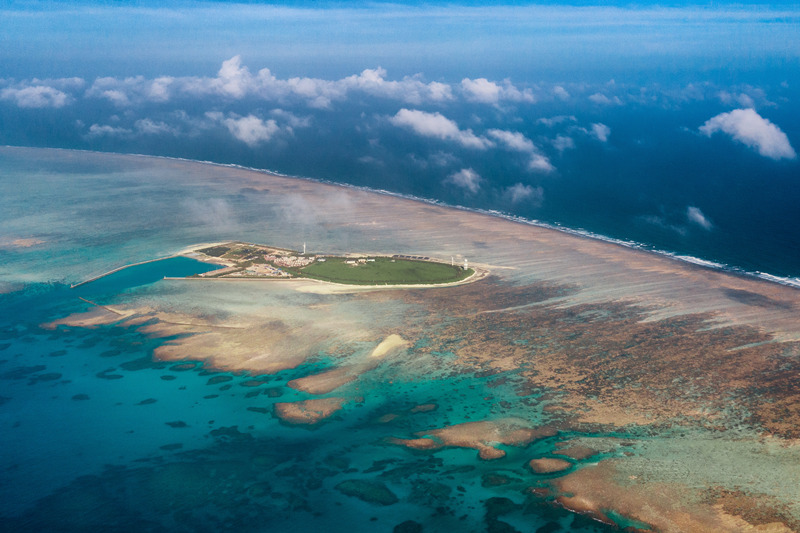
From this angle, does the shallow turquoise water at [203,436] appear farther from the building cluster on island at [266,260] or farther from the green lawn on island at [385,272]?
the green lawn on island at [385,272]

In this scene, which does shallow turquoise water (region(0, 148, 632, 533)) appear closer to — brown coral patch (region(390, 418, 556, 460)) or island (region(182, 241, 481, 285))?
brown coral patch (region(390, 418, 556, 460))

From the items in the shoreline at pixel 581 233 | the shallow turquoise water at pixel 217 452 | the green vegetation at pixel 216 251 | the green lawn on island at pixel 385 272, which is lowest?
the shallow turquoise water at pixel 217 452

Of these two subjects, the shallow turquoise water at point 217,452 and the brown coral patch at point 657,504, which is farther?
the shallow turquoise water at point 217,452

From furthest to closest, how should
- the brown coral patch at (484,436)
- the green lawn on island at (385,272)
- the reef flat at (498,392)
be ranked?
the green lawn on island at (385,272), the brown coral patch at (484,436), the reef flat at (498,392)

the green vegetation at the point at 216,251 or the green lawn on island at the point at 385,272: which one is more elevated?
the green vegetation at the point at 216,251

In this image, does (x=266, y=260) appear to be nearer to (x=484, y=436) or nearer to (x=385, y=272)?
(x=385, y=272)

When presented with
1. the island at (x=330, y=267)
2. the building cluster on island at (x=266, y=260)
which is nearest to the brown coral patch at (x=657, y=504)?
the island at (x=330, y=267)

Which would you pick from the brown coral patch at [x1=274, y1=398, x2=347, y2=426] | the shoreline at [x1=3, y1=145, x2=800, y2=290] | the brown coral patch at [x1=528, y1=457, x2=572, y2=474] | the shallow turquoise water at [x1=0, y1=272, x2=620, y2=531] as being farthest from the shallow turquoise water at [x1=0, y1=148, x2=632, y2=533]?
the shoreline at [x1=3, y1=145, x2=800, y2=290]
